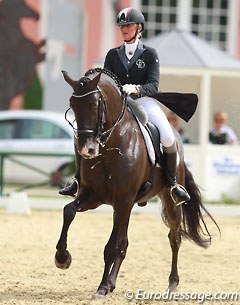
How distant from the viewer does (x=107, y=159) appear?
7.99 metres

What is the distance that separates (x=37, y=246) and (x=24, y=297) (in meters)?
3.86

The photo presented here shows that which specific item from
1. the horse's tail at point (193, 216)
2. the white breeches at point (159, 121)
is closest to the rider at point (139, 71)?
the white breeches at point (159, 121)

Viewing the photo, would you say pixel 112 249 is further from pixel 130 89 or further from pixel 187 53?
pixel 187 53

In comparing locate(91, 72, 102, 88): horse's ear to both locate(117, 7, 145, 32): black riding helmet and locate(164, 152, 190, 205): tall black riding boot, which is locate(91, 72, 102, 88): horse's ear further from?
locate(164, 152, 190, 205): tall black riding boot

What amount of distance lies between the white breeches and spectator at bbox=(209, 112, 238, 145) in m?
8.58

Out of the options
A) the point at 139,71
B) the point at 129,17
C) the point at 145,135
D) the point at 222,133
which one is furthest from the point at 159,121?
the point at 222,133

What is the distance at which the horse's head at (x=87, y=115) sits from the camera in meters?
7.45

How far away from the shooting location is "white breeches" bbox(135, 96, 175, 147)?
8.77m

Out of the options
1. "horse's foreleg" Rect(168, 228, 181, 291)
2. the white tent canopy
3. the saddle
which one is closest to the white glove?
the saddle

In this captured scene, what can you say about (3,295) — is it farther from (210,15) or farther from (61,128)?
(210,15)

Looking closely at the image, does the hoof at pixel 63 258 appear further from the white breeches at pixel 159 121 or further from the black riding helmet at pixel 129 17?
the black riding helmet at pixel 129 17

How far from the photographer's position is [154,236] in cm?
1330

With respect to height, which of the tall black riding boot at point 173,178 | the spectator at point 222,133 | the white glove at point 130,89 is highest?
the white glove at point 130,89

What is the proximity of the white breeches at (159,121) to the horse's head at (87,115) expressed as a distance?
126 cm
